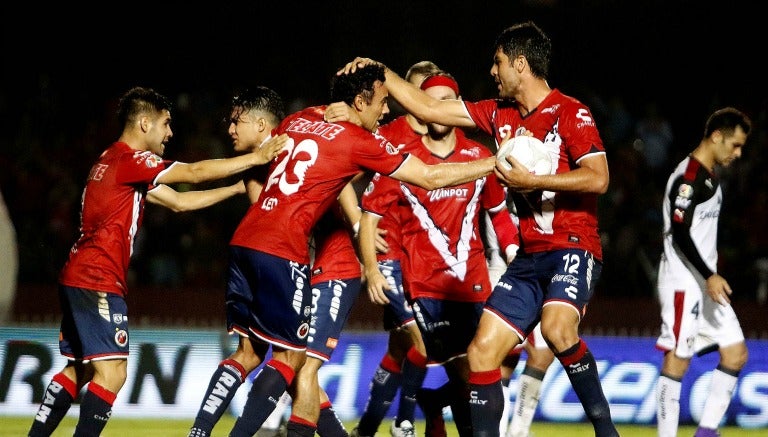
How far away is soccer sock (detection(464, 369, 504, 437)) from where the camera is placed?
6.34m

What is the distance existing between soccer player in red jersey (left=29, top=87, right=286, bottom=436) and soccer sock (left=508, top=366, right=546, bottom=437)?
2.68 meters

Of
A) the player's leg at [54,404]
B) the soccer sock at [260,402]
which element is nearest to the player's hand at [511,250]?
the soccer sock at [260,402]

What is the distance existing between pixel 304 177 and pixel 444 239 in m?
1.56

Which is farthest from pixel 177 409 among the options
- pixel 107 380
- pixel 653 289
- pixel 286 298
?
pixel 653 289

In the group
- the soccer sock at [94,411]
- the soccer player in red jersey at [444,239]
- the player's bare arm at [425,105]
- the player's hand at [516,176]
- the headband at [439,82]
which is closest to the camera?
the player's hand at [516,176]

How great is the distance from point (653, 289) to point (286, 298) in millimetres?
7636

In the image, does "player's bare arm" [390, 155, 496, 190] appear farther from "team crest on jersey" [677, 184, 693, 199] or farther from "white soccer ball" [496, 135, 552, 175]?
"team crest on jersey" [677, 184, 693, 199]

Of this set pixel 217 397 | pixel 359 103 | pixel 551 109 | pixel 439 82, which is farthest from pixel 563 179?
pixel 217 397

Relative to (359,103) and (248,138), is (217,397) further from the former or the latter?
(359,103)

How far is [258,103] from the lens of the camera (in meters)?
7.19

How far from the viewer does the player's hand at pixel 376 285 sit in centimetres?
730

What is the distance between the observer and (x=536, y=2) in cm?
1744

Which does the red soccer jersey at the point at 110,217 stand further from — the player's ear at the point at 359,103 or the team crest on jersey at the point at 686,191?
the team crest on jersey at the point at 686,191

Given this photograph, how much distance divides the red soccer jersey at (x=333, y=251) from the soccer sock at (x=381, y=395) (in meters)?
0.87
